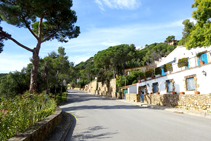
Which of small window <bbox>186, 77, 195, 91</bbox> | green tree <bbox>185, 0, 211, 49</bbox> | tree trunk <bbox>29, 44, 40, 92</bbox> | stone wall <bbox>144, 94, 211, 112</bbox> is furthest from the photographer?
tree trunk <bbox>29, 44, 40, 92</bbox>

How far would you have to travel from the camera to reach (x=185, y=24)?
24.4m

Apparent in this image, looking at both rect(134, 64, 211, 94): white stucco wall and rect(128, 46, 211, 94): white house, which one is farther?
rect(128, 46, 211, 94): white house

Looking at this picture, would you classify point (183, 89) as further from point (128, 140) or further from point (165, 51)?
point (165, 51)

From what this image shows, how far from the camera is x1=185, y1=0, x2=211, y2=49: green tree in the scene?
1027 centimetres

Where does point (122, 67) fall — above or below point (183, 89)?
above

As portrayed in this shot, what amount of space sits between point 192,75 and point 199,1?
6.23 meters

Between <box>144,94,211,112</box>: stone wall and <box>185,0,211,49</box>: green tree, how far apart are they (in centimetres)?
417

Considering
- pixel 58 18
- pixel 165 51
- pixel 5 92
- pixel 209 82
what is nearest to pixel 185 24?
pixel 209 82

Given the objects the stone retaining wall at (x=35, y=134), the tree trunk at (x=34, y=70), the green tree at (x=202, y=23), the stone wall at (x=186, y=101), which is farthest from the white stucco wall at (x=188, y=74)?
the tree trunk at (x=34, y=70)

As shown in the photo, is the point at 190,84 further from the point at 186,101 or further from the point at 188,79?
the point at 186,101

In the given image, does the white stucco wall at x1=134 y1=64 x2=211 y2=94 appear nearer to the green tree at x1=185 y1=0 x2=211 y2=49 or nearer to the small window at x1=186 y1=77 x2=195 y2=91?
the small window at x1=186 y1=77 x2=195 y2=91

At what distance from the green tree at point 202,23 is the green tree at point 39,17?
1186 centimetres

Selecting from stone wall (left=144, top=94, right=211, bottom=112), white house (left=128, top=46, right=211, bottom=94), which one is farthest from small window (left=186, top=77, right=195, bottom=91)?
stone wall (left=144, top=94, right=211, bottom=112)

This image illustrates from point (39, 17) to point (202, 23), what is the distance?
1540 cm
